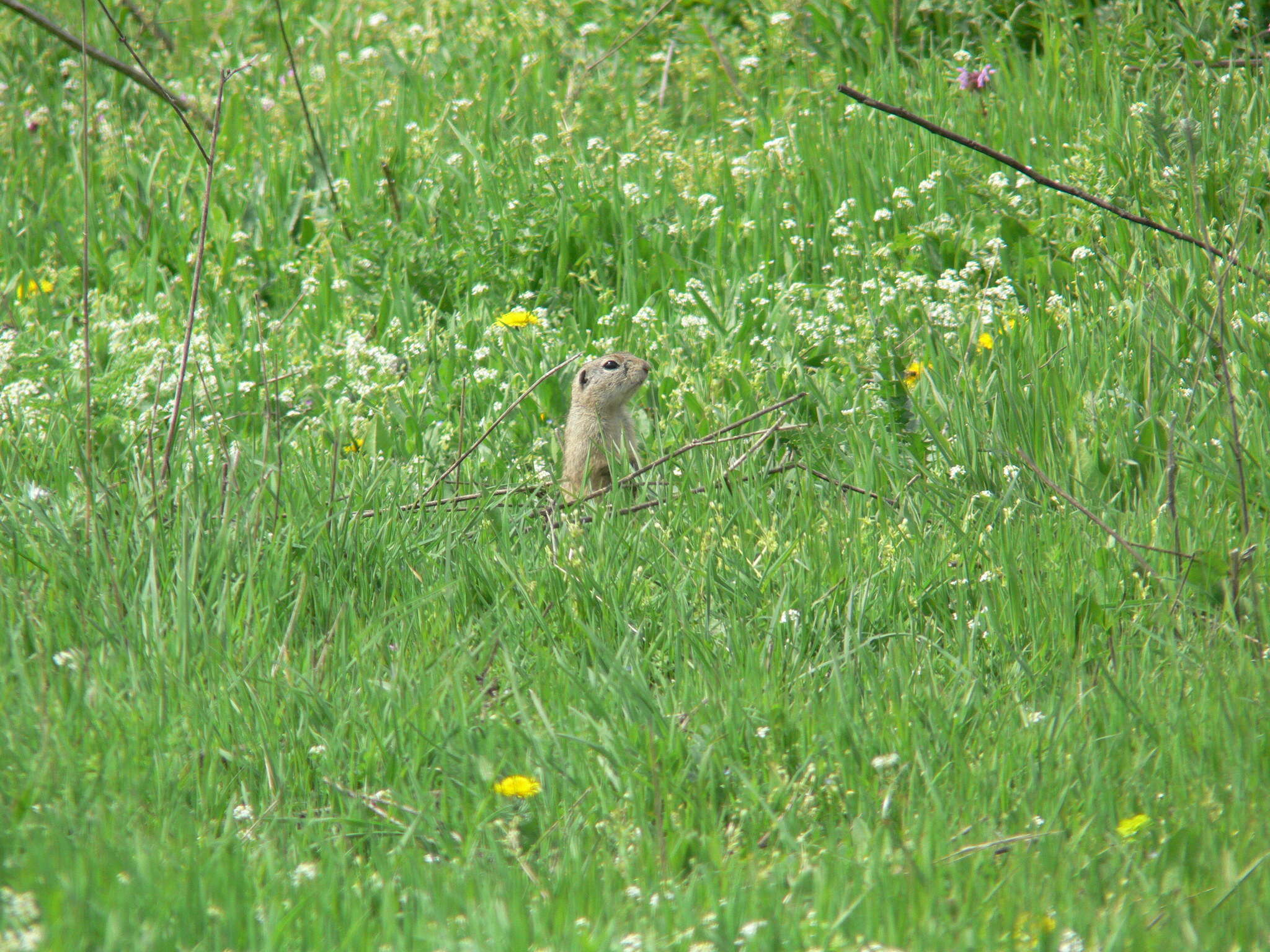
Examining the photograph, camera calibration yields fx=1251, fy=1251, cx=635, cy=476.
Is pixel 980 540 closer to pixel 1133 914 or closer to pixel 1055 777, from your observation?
pixel 1055 777

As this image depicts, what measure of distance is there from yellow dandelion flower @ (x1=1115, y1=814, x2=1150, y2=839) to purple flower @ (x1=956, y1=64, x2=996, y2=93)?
460 centimetres

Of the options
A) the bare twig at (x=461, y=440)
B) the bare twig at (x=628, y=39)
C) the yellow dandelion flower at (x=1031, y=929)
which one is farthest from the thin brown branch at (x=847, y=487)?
the bare twig at (x=628, y=39)

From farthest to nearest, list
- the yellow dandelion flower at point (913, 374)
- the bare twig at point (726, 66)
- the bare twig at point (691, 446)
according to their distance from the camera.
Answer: the bare twig at point (726, 66), the yellow dandelion flower at point (913, 374), the bare twig at point (691, 446)

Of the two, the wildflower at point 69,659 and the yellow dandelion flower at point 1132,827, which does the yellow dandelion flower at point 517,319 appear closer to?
the wildflower at point 69,659

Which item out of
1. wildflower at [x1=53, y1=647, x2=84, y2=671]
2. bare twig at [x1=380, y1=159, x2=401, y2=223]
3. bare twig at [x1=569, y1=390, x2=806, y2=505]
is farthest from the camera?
bare twig at [x1=380, y1=159, x2=401, y2=223]

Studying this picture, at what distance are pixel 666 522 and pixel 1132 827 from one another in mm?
1853

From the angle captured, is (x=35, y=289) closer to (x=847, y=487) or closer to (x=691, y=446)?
(x=691, y=446)

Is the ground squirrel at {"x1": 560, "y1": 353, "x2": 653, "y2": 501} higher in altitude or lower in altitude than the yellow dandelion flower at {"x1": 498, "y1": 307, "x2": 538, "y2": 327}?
lower

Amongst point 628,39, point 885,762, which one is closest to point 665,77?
point 628,39

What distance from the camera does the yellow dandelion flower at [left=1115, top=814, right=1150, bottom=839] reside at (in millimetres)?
2523

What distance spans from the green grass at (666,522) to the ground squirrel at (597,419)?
173 millimetres

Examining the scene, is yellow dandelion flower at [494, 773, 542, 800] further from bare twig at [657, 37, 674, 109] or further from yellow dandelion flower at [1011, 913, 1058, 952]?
bare twig at [657, 37, 674, 109]

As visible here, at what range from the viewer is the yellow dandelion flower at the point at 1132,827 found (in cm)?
252

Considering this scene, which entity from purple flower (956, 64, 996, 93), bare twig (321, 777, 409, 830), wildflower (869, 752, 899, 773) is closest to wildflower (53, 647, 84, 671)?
bare twig (321, 777, 409, 830)
